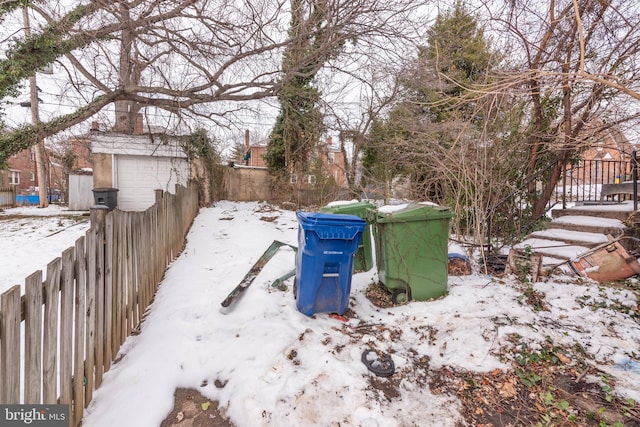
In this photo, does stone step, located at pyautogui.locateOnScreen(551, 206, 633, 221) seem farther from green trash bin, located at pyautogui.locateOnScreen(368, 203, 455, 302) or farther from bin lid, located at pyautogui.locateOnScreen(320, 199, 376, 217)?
bin lid, located at pyautogui.locateOnScreen(320, 199, 376, 217)

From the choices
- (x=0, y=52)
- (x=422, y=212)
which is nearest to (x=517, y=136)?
(x=422, y=212)

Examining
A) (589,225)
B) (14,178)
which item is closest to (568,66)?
(589,225)

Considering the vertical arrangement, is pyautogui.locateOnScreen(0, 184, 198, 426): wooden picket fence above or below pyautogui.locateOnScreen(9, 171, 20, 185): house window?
below

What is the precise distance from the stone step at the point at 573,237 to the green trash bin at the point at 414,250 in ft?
8.64

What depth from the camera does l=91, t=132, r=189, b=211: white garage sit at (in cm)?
1152

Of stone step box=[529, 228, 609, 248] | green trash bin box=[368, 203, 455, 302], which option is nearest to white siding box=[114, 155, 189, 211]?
green trash bin box=[368, 203, 455, 302]

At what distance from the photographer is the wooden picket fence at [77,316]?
136cm

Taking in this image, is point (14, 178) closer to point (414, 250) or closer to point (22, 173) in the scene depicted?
point (22, 173)

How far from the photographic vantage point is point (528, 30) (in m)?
5.18

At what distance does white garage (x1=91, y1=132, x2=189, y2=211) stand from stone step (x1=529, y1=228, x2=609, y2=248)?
38.0ft

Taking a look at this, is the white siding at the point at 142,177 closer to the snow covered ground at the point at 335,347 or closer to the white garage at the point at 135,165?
the white garage at the point at 135,165

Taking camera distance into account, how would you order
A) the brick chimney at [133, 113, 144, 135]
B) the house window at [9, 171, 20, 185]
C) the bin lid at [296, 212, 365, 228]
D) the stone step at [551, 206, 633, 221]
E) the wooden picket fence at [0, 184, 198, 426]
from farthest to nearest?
the house window at [9, 171, 20, 185]
the brick chimney at [133, 113, 144, 135]
the stone step at [551, 206, 633, 221]
the bin lid at [296, 212, 365, 228]
the wooden picket fence at [0, 184, 198, 426]

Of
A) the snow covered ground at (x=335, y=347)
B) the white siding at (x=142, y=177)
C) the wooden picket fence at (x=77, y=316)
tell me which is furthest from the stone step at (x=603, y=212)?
the white siding at (x=142, y=177)

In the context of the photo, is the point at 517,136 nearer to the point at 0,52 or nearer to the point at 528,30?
the point at 528,30
